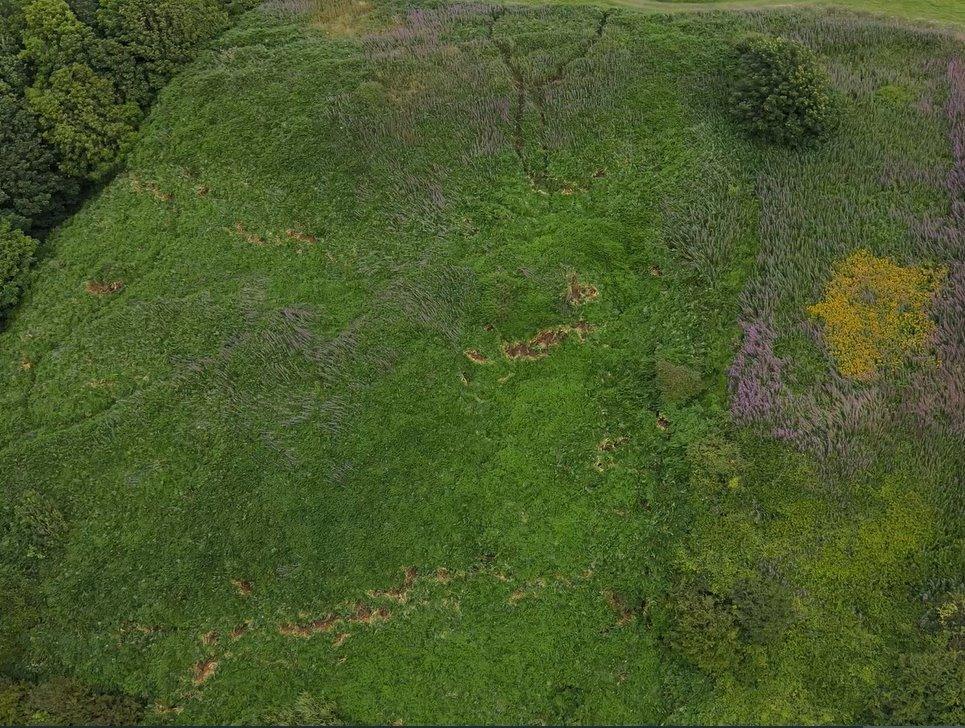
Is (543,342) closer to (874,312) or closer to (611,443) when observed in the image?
(611,443)

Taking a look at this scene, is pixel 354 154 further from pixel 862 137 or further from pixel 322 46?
pixel 862 137

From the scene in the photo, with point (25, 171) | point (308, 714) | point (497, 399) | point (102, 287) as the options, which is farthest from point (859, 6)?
point (25, 171)

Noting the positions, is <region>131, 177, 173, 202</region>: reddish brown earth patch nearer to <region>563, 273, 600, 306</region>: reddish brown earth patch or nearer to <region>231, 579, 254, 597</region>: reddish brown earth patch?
<region>231, 579, 254, 597</region>: reddish brown earth patch

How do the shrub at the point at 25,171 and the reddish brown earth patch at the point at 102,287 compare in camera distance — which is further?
the shrub at the point at 25,171

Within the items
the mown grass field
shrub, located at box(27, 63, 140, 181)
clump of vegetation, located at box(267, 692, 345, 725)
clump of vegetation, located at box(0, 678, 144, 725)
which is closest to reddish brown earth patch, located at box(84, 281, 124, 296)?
the mown grass field

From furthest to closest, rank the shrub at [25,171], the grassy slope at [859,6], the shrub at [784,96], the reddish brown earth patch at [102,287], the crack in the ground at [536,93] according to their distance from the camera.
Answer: the grassy slope at [859,6] → the shrub at [25,171] → the crack in the ground at [536,93] → the reddish brown earth patch at [102,287] → the shrub at [784,96]

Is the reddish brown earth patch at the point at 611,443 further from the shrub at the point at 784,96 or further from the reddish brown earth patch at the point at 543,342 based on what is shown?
the shrub at the point at 784,96

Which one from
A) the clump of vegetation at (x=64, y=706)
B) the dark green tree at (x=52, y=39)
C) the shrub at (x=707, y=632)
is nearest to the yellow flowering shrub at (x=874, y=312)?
the shrub at (x=707, y=632)
